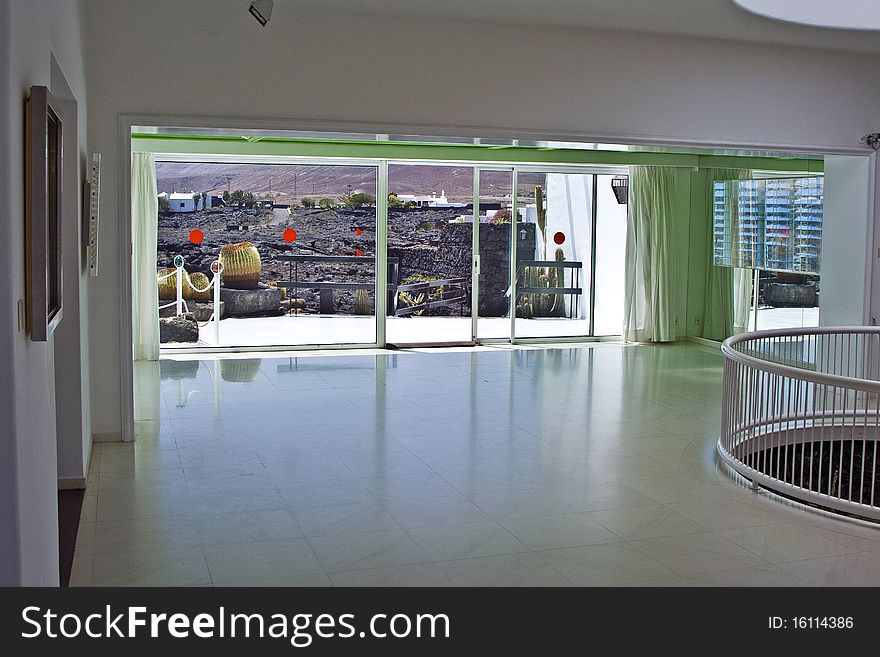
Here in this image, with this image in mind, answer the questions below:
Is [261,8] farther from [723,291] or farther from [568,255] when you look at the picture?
[723,291]

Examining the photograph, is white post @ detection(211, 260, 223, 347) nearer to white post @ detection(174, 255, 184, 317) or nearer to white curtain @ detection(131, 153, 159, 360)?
white post @ detection(174, 255, 184, 317)

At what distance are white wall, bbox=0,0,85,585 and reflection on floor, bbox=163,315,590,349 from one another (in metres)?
8.70

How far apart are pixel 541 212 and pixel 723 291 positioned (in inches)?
106

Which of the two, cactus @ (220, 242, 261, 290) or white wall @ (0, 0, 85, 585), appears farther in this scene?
cactus @ (220, 242, 261, 290)

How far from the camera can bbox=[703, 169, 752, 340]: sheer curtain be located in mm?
12281

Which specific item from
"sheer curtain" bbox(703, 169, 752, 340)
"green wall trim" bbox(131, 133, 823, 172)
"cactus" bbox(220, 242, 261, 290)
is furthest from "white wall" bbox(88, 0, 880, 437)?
"cactus" bbox(220, 242, 261, 290)

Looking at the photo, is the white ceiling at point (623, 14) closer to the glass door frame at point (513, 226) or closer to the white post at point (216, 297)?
the glass door frame at point (513, 226)

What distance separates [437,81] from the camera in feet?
24.2

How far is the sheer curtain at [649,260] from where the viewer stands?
42.6ft

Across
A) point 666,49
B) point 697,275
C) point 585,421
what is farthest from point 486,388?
point 697,275

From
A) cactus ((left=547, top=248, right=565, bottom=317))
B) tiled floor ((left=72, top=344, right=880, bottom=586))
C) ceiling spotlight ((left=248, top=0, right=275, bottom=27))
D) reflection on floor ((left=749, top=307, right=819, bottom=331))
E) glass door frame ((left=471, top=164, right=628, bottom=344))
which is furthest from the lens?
cactus ((left=547, top=248, right=565, bottom=317))

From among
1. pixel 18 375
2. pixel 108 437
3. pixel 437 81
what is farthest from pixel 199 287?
pixel 18 375
